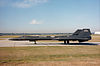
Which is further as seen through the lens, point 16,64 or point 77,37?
point 77,37

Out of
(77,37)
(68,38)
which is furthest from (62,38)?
(77,37)

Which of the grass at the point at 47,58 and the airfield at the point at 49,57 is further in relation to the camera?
the grass at the point at 47,58

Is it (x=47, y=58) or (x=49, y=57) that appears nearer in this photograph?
(x=47, y=58)

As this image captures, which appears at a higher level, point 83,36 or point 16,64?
point 83,36

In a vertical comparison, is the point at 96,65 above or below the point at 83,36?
below

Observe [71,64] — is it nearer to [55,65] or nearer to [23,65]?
[55,65]

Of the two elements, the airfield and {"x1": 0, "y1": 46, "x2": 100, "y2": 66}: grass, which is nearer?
the airfield

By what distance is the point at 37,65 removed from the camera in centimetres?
997

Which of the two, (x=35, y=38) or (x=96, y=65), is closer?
(x=96, y=65)

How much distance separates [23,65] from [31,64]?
0.76 meters

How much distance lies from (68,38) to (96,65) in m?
19.1

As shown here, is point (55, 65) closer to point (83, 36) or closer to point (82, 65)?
point (82, 65)

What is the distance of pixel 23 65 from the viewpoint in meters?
9.97

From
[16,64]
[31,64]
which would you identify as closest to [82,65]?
[31,64]
